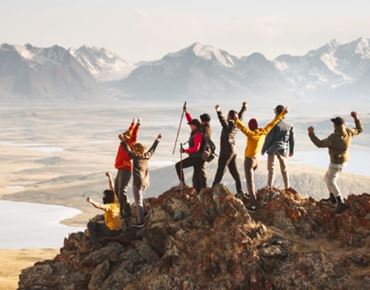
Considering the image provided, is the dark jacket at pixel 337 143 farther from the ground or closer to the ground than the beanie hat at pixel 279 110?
closer to the ground

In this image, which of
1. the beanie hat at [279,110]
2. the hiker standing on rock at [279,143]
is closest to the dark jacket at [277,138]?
the hiker standing on rock at [279,143]

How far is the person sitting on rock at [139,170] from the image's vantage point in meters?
19.7

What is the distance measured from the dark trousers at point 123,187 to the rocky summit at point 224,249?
96cm

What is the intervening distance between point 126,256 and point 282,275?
566 cm

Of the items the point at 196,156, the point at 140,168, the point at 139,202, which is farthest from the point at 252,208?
the point at 140,168

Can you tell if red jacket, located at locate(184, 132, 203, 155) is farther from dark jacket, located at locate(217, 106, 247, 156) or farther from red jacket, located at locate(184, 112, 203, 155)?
dark jacket, located at locate(217, 106, 247, 156)

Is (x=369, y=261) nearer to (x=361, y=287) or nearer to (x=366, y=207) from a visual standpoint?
(x=361, y=287)

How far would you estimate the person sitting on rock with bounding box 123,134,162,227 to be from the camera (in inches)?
774

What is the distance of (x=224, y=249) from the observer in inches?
688

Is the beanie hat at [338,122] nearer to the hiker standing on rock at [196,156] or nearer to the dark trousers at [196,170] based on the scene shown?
the hiker standing on rock at [196,156]

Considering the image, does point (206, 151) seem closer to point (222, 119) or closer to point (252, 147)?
point (222, 119)

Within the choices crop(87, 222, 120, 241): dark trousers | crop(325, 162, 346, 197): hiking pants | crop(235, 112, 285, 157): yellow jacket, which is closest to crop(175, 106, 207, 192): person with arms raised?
crop(235, 112, 285, 157): yellow jacket

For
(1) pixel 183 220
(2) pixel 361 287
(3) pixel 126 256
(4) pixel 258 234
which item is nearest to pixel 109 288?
(3) pixel 126 256

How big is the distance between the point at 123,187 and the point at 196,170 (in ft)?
9.15
